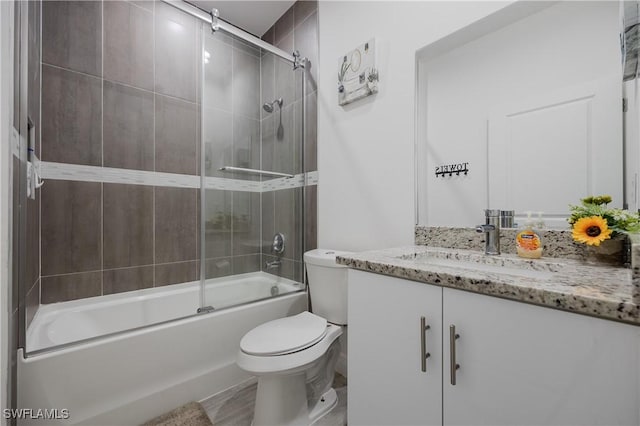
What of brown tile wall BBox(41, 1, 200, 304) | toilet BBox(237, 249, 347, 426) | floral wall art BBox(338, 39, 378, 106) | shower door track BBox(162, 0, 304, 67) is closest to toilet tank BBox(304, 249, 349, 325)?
toilet BBox(237, 249, 347, 426)

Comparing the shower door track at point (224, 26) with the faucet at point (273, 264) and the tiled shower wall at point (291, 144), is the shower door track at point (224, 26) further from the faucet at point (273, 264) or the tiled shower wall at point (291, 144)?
the faucet at point (273, 264)

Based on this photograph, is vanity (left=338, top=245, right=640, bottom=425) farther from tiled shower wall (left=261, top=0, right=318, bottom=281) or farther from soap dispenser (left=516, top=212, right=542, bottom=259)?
tiled shower wall (left=261, top=0, right=318, bottom=281)

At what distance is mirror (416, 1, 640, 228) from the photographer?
0.90 m

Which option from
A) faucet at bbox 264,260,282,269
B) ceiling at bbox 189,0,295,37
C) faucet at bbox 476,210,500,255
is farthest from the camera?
ceiling at bbox 189,0,295,37

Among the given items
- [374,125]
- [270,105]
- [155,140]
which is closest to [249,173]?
[270,105]

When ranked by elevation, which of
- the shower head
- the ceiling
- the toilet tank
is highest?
the ceiling

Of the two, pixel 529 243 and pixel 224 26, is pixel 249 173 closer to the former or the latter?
pixel 224 26

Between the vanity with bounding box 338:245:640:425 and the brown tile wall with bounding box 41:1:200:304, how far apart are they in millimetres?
1639

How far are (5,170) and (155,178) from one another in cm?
112

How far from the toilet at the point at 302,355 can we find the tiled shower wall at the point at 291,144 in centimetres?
42

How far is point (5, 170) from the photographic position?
90 centimetres

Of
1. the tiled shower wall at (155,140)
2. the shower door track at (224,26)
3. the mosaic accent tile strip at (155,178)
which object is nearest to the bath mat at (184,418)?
the tiled shower wall at (155,140)

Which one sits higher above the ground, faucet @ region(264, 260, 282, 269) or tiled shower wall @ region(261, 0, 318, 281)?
tiled shower wall @ region(261, 0, 318, 281)

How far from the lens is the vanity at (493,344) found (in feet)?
1.72
